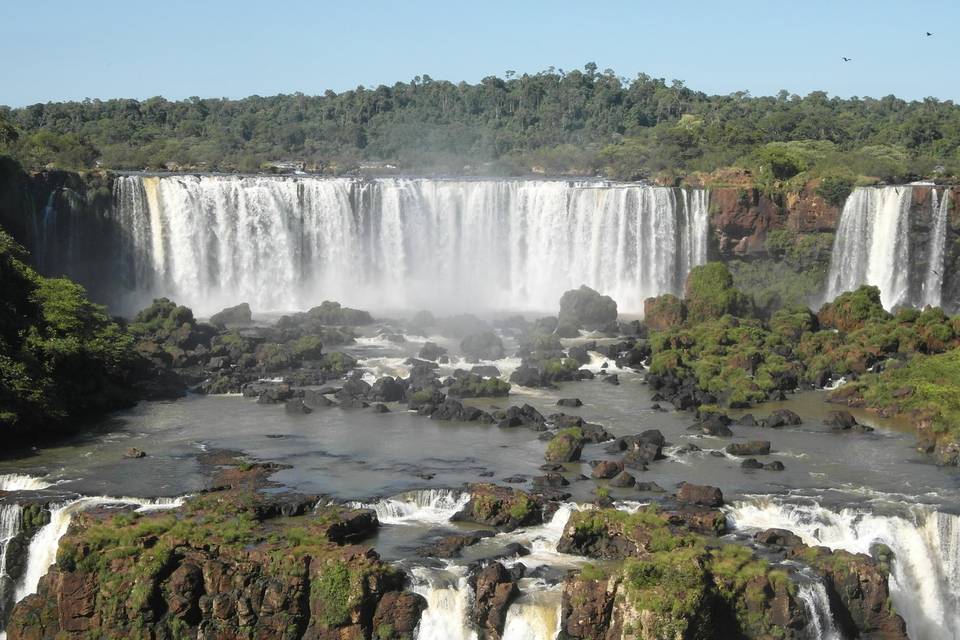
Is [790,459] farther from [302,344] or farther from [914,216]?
[914,216]

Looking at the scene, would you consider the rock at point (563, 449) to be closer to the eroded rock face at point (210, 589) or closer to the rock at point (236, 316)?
the eroded rock face at point (210, 589)

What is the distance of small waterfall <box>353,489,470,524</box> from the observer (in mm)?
27875

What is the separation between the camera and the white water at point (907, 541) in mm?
25922

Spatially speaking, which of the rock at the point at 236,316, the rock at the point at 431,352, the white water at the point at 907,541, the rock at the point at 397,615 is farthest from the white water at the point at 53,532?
the rock at the point at 236,316

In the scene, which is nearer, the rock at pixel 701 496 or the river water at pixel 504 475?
the river water at pixel 504 475

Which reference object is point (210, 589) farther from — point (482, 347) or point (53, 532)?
point (482, 347)

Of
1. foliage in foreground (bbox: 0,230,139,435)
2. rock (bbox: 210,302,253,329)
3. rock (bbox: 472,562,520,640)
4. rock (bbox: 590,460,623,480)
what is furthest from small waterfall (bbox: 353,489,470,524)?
rock (bbox: 210,302,253,329)

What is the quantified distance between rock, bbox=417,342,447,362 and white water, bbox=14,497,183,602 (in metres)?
16.5

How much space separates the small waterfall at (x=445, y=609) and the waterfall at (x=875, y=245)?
31.8 m

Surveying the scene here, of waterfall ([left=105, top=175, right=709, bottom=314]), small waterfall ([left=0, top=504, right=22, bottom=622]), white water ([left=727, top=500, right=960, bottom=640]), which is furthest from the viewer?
waterfall ([left=105, top=175, right=709, bottom=314])

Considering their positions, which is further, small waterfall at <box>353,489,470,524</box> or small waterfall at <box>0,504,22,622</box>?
small waterfall at <box>353,489,470,524</box>

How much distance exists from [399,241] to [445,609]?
3500 cm

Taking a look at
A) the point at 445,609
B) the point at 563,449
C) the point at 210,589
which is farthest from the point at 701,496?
the point at 210,589

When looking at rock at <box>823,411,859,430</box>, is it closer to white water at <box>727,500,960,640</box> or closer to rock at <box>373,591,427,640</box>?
white water at <box>727,500,960,640</box>
